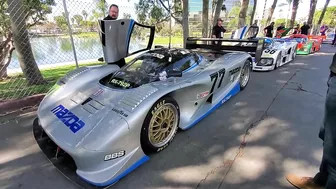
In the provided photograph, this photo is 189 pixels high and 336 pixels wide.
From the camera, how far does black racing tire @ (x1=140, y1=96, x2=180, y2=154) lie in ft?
6.51

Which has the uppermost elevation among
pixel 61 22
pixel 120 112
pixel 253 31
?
pixel 61 22

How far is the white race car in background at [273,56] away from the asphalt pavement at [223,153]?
7.45 ft

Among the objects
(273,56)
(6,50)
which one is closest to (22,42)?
(6,50)

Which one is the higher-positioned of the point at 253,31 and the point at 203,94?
the point at 253,31

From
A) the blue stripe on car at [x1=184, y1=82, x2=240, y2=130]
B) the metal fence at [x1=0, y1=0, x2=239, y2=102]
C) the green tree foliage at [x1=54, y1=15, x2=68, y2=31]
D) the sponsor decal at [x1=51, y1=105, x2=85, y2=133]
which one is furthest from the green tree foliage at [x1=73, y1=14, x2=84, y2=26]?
the blue stripe on car at [x1=184, y1=82, x2=240, y2=130]

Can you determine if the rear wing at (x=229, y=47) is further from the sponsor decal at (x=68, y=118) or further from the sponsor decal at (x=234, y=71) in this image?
the sponsor decal at (x=68, y=118)

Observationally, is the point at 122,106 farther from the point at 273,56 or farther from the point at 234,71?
the point at 273,56

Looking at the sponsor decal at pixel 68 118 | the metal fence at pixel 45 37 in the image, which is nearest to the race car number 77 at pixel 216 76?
the sponsor decal at pixel 68 118

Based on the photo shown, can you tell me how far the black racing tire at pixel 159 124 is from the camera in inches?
78.1

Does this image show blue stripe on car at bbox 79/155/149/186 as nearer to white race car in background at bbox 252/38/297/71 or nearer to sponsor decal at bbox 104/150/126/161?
sponsor decal at bbox 104/150/126/161

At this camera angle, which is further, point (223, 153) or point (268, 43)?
point (268, 43)

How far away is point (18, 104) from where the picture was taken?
337 centimetres

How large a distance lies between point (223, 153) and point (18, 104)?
3.36 m

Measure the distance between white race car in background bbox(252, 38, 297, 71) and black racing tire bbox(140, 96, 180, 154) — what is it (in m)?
3.68
